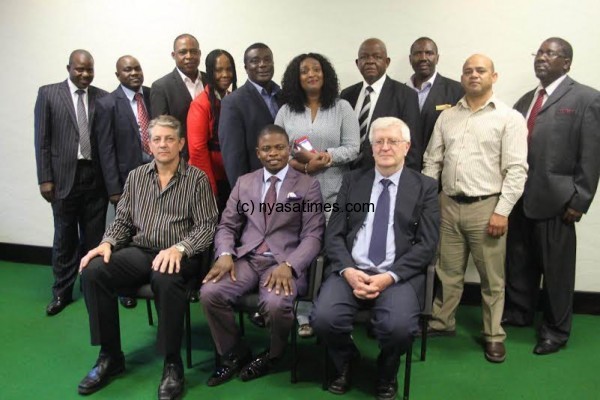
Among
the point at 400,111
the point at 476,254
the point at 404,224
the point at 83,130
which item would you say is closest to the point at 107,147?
the point at 83,130

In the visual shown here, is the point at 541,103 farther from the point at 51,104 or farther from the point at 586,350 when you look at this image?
the point at 51,104

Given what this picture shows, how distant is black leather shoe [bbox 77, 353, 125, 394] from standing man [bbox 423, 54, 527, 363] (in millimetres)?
2089

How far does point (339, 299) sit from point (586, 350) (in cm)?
177

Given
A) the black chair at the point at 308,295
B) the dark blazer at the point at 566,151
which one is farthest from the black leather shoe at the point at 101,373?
the dark blazer at the point at 566,151

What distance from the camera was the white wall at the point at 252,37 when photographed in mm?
3332

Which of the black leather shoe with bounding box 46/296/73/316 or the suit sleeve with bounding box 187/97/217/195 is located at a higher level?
the suit sleeve with bounding box 187/97/217/195

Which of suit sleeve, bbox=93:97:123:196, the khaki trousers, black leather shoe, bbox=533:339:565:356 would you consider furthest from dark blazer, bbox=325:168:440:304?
suit sleeve, bbox=93:97:123:196

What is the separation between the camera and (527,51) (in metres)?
3.34

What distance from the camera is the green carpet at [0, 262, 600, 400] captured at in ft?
8.16

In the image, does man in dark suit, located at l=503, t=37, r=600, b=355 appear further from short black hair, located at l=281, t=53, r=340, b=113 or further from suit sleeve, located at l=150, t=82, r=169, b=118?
suit sleeve, located at l=150, t=82, r=169, b=118

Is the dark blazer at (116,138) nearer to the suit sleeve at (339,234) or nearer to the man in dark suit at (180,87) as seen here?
the man in dark suit at (180,87)

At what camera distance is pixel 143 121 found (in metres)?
3.37

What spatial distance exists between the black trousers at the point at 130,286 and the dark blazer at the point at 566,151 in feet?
7.02

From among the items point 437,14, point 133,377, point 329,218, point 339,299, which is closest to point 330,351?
point 339,299
